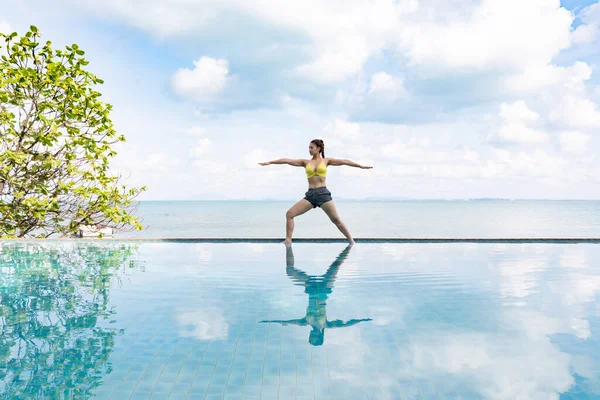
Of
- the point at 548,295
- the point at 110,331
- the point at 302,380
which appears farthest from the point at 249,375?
the point at 548,295

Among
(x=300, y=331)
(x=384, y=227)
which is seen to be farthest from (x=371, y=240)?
(x=384, y=227)

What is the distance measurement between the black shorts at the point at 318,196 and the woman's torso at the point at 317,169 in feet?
0.30

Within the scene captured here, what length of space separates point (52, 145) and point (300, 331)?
29.4ft

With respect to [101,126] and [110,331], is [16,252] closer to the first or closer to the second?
[101,126]

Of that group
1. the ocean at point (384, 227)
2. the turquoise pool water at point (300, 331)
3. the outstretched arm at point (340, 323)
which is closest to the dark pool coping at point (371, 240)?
the ocean at point (384, 227)

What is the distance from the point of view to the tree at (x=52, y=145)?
388 inches

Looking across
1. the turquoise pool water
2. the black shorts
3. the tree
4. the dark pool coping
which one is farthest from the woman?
the tree

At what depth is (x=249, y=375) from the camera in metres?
2.77

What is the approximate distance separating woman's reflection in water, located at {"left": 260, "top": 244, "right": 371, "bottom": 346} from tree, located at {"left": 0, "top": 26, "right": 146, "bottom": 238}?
557cm

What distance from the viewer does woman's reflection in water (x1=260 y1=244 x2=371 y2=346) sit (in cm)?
369

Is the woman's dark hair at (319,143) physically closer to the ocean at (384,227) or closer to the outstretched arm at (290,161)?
the outstretched arm at (290,161)

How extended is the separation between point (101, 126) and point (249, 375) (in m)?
9.33

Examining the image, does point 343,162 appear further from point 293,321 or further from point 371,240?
point 293,321

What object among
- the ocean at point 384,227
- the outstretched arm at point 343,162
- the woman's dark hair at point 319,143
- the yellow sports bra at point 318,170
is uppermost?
the woman's dark hair at point 319,143
